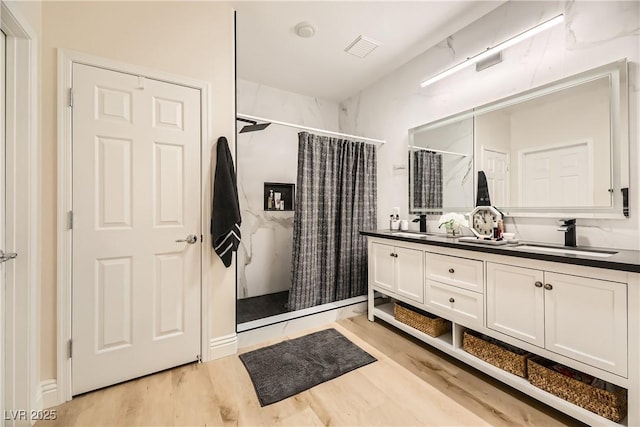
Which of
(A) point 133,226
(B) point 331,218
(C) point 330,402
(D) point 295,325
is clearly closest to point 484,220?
(B) point 331,218

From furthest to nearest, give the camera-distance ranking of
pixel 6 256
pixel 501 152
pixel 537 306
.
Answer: pixel 501 152 < pixel 537 306 < pixel 6 256

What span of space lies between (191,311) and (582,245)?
2614 millimetres

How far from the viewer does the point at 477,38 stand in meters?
2.24

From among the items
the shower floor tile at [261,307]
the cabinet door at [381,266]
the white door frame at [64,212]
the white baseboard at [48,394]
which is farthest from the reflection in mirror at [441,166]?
the white baseboard at [48,394]

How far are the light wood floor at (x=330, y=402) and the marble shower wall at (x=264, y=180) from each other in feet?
4.49

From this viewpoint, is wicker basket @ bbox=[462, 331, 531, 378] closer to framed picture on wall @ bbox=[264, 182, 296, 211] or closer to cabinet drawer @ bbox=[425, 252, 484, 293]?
cabinet drawer @ bbox=[425, 252, 484, 293]

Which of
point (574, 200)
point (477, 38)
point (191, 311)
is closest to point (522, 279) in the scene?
point (574, 200)

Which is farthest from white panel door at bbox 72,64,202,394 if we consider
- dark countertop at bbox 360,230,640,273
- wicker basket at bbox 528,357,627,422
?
wicker basket at bbox 528,357,627,422

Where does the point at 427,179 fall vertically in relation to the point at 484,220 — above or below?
above

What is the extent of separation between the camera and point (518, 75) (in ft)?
6.49

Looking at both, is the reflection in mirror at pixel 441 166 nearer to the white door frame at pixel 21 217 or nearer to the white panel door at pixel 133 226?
the white panel door at pixel 133 226

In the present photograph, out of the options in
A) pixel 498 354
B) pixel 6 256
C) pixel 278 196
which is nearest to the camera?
pixel 6 256

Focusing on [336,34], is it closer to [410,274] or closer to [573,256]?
[410,274]

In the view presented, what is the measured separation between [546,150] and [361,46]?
1779mm
